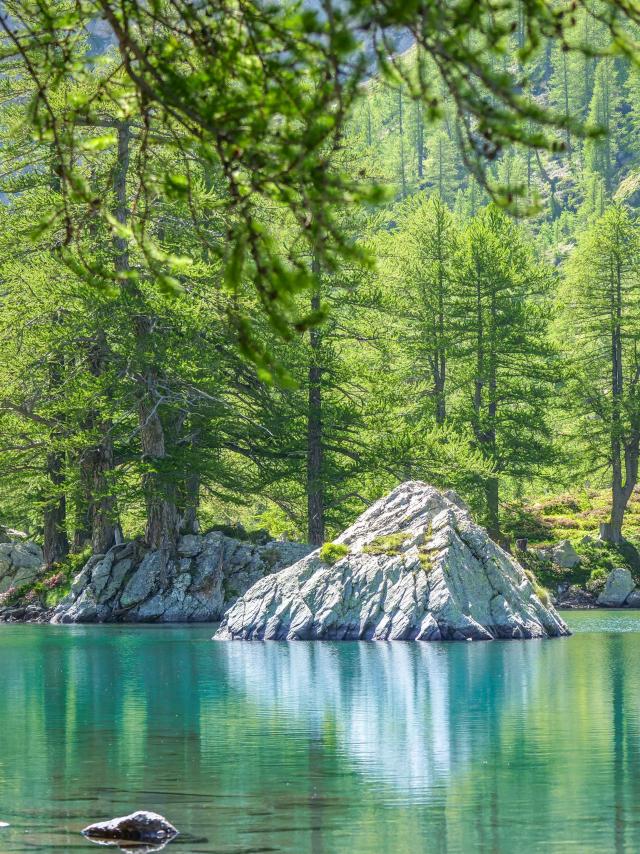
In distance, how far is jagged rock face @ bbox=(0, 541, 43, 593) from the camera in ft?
133

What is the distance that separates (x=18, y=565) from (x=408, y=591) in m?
19.2

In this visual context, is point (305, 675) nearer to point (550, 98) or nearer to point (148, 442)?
point (148, 442)

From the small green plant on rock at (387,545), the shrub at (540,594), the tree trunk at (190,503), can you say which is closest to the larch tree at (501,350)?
the tree trunk at (190,503)

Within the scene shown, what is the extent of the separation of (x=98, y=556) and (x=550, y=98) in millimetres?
137954

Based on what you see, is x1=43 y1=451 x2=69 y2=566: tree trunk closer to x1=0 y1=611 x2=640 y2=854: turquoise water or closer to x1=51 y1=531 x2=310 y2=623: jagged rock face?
x1=51 y1=531 x2=310 y2=623: jagged rock face

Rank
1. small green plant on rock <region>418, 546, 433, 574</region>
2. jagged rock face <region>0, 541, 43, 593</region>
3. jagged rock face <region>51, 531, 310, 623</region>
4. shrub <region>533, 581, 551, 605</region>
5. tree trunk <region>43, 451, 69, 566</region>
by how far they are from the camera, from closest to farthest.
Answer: small green plant on rock <region>418, 546, 433, 574</region> < shrub <region>533, 581, 551, 605</region> < jagged rock face <region>51, 531, 310, 623</region> < tree trunk <region>43, 451, 69, 566</region> < jagged rock face <region>0, 541, 43, 593</region>

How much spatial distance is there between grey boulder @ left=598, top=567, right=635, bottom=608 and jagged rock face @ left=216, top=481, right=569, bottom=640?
588 inches

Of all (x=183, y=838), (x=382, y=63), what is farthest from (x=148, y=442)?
(x=382, y=63)

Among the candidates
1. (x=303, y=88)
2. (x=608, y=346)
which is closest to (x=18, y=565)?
(x=608, y=346)

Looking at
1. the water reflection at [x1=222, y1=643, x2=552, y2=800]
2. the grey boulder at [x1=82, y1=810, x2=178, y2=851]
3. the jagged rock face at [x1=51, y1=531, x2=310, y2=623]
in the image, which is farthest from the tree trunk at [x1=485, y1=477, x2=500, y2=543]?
the grey boulder at [x1=82, y1=810, x2=178, y2=851]

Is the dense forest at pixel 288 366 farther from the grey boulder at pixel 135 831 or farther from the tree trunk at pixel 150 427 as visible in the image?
the grey boulder at pixel 135 831

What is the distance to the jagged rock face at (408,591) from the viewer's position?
25703 millimetres

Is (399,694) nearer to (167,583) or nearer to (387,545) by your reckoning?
Answer: (387,545)

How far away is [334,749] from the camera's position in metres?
12.8
